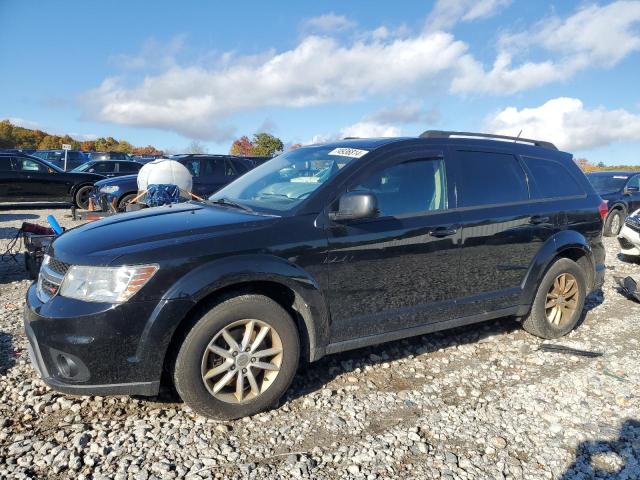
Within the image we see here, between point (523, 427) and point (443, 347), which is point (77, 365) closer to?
point (523, 427)

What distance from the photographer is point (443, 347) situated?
175 inches

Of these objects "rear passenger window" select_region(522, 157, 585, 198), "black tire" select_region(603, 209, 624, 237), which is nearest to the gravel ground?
"rear passenger window" select_region(522, 157, 585, 198)

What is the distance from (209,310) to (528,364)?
277cm

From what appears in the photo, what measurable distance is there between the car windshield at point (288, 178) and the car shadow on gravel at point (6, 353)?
2.00m

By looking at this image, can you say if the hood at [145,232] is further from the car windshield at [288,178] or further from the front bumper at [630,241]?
the front bumper at [630,241]

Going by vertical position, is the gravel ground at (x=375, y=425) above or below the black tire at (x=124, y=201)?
below

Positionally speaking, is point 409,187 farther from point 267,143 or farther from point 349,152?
point 267,143

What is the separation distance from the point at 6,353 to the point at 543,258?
4.63m

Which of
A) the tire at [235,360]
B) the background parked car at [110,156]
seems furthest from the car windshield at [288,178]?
the background parked car at [110,156]

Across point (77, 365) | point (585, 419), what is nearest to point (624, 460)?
point (585, 419)

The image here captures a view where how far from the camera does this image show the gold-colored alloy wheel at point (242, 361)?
9.74 ft

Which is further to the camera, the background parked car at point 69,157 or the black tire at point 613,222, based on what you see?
the background parked car at point 69,157

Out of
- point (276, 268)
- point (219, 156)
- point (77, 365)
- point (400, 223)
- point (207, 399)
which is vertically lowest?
point (207, 399)

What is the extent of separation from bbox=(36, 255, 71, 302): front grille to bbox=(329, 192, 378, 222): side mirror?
5.54 ft
